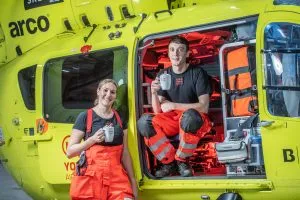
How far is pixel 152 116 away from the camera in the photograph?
450 cm

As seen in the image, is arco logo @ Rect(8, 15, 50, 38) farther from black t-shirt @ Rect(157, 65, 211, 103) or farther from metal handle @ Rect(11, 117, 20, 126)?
black t-shirt @ Rect(157, 65, 211, 103)

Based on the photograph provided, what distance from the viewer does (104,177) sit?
13.6 ft

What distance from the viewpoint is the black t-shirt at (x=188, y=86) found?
15.0ft

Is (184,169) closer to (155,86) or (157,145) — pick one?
(157,145)

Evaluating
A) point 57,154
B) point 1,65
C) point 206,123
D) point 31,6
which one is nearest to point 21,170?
point 57,154

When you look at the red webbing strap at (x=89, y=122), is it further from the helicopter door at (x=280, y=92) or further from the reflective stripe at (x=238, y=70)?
the helicopter door at (x=280, y=92)

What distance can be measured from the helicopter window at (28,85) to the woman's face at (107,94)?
→ 157cm

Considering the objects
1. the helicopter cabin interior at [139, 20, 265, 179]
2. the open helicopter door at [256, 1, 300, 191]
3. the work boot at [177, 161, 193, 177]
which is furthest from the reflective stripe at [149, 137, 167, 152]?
the open helicopter door at [256, 1, 300, 191]

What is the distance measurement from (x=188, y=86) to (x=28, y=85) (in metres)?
1.91

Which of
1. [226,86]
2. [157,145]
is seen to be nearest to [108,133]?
[157,145]

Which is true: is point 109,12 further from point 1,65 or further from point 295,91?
point 295,91

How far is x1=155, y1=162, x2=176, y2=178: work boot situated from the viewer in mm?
4539

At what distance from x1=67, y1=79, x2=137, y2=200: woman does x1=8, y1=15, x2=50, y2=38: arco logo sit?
5.97ft

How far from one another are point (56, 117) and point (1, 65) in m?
1.23
